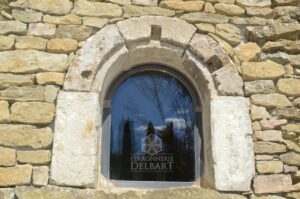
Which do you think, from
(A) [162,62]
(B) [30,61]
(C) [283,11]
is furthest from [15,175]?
(C) [283,11]

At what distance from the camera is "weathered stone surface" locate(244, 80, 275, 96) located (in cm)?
325

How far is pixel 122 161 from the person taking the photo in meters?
3.31

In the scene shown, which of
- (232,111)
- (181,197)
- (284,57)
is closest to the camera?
(181,197)

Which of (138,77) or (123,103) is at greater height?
(138,77)

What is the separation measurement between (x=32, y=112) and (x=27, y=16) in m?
0.83

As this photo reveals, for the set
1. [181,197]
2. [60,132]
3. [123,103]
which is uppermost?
[123,103]

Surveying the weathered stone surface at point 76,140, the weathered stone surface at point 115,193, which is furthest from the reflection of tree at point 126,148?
the weathered stone surface at point 76,140

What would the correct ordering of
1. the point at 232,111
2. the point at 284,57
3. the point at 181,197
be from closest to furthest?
the point at 181,197 < the point at 232,111 < the point at 284,57

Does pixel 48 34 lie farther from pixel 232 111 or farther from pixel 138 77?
pixel 232 111

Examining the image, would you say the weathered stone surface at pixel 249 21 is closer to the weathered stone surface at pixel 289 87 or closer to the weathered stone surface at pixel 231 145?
the weathered stone surface at pixel 289 87

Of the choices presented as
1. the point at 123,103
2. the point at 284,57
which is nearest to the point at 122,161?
the point at 123,103

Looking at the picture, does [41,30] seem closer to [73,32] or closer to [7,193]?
[73,32]

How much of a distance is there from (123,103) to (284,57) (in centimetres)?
144

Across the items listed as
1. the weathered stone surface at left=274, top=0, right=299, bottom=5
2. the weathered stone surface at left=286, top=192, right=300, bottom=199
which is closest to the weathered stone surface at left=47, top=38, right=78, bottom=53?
the weathered stone surface at left=274, top=0, right=299, bottom=5
